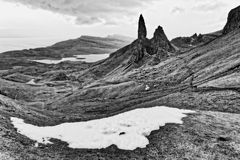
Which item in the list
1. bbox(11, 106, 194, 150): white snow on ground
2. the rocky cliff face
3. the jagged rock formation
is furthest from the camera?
the rocky cliff face

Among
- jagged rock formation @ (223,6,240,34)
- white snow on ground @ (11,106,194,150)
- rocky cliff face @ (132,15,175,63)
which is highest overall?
jagged rock formation @ (223,6,240,34)

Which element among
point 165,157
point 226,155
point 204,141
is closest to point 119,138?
point 165,157

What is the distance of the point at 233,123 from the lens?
31688mm

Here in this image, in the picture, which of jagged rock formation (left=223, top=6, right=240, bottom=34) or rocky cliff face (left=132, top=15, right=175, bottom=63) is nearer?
jagged rock formation (left=223, top=6, right=240, bottom=34)

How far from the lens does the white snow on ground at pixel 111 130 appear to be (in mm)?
26055

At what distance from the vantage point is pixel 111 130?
29.4m

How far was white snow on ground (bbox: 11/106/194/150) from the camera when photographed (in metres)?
26.1

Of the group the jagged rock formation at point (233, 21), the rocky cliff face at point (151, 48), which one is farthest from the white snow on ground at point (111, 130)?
the rocky cliff face at point (151, 48)

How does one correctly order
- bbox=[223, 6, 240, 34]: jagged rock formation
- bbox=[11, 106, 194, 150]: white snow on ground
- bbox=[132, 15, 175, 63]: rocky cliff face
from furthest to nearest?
bbox=[132, 15, 175, 63]: rocky cliff face → bbox=[223, 6, 240, 34]: jagged rock formation → bbox=[11, 106, 194, 150]: white snow on ground

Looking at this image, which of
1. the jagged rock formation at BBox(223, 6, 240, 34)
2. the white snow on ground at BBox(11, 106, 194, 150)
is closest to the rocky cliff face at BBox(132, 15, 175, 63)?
the jagged rock formation at BBox(223, 6, 240, 34)

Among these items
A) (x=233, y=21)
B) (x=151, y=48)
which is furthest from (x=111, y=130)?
(x=151, y=48)

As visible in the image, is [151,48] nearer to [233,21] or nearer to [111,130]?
[233,21]

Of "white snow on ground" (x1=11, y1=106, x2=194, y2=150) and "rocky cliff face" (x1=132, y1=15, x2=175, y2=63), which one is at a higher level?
"rocky cliff face" (x1=132, y1=15, x2=175, y2=63)

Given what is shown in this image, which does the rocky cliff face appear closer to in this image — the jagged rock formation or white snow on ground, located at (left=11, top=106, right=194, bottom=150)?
the jagged rock formation
